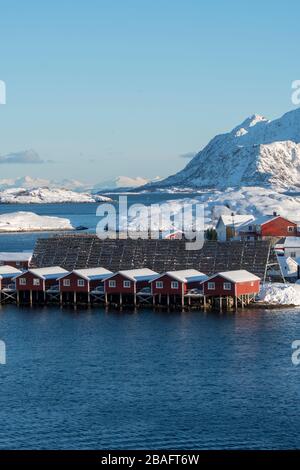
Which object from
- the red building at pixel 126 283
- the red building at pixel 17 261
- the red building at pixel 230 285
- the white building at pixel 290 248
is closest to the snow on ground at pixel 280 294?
the red building at pixel 230 285

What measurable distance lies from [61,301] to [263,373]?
70.7 ft

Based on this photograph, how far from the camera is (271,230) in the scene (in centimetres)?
7900

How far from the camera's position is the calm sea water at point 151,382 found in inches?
1174

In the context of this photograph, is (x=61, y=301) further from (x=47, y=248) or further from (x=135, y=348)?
(x=135, y=348)

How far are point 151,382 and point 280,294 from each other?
18.8 m

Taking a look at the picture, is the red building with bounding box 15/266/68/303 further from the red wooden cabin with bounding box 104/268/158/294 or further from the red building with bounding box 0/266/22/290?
the red wooden cabin with bounding box 104/268/158/294

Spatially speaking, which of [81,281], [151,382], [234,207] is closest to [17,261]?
[81,281]

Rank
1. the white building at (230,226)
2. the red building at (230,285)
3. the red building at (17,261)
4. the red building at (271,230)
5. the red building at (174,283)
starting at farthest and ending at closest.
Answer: the white building at (230,226), the red building at (271,230), the red building at (17,261), the red building at (174,283), the red building at (230,285)

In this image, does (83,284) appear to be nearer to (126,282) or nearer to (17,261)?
(126,282)

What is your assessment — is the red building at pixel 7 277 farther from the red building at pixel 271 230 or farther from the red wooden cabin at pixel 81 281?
the red building at pixel 271 230

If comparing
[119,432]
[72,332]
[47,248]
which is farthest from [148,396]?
[47,248]

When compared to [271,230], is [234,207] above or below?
above

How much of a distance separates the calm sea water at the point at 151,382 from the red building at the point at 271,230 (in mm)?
28066

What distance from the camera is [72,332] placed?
1834 inches
